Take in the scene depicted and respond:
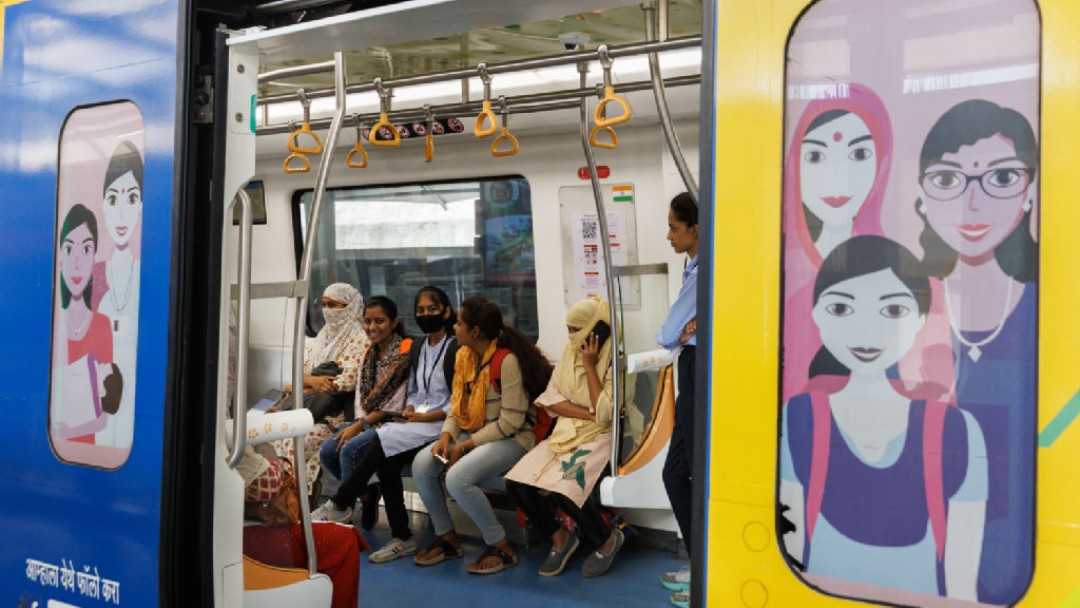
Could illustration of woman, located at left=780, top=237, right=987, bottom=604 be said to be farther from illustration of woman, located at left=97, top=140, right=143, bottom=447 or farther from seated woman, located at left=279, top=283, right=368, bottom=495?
seated woman, located at left=279, top=283, right=368, bottom=495

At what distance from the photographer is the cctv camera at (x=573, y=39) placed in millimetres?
5465

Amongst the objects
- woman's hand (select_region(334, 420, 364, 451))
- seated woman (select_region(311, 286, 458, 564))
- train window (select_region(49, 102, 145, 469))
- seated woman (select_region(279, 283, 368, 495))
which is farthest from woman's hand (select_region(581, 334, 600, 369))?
train window (select_region(49, 102, 145, 469))

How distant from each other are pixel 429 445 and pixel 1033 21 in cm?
498

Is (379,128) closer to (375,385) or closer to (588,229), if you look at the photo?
(588,229)

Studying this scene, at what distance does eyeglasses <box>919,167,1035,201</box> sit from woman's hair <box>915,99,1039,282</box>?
0.06 ft

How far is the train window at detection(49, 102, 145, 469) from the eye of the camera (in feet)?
10.3

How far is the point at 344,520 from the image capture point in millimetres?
6715

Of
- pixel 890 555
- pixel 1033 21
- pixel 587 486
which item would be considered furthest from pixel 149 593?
pixel 587 486

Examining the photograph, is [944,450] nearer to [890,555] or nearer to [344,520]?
[890,555]

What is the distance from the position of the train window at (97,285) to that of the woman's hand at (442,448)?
3.11 m

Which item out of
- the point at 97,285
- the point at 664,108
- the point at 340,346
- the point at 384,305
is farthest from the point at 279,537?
the point at 340,346

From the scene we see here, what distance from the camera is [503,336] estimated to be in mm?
6363

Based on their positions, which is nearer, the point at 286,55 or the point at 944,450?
the point at 944,450

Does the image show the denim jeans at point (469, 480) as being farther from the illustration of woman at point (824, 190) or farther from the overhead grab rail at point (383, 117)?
the illustration of woman at point (824, 190)
